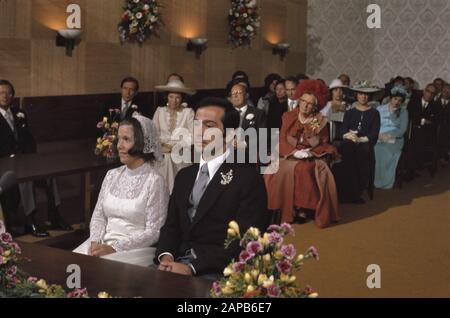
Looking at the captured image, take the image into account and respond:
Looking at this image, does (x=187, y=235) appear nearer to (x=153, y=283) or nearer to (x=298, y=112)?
(x=153, y=283)

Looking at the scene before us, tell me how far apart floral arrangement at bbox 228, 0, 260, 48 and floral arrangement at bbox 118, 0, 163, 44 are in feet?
6.40

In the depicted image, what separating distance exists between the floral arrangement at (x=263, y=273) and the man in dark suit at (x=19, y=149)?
184 inches

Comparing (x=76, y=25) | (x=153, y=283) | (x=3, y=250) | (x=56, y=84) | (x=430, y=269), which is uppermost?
(x=76, y=25)

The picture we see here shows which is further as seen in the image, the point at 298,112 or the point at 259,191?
the point at 298,112

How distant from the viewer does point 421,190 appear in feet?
32.0

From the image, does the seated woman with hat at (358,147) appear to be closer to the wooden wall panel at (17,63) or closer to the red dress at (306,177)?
the red dress at (306,177)

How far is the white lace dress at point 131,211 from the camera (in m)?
4.00

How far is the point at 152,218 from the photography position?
4.03 m

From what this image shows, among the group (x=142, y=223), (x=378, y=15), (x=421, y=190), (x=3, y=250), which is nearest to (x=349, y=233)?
(x=421, y=190)

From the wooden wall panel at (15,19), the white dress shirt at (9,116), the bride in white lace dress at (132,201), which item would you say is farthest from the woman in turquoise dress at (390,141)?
the bride in white lace dress at (132,201)

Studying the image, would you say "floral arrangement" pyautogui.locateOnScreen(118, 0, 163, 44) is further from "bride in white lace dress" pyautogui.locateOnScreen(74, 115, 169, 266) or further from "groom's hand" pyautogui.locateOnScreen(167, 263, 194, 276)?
"groom's hand" pyautogui.locateOnScreen(167, 263, 194, 276)

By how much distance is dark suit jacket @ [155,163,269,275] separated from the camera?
11.7 ft

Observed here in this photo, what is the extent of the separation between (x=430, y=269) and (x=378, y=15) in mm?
7783

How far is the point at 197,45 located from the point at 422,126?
11.0ft
